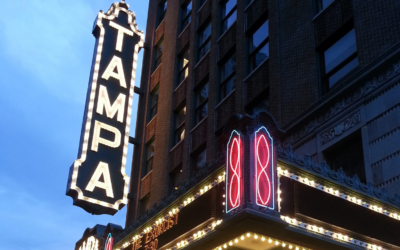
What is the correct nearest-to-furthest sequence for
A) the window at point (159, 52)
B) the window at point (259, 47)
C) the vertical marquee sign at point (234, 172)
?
the vertical marquee sign at point (234, 172), the window at point (259, 47), the window at point (159, 52)

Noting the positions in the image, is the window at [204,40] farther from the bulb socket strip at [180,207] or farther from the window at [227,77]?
the bulb socket strip at [180,207]

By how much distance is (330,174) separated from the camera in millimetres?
10297

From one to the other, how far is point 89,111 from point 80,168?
2.51m

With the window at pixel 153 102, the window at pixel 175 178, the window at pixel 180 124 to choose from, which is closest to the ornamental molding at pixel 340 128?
the window at pixel 175 178

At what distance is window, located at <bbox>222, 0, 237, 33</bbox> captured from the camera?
24531 mm

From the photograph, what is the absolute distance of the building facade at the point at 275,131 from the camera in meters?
9.29

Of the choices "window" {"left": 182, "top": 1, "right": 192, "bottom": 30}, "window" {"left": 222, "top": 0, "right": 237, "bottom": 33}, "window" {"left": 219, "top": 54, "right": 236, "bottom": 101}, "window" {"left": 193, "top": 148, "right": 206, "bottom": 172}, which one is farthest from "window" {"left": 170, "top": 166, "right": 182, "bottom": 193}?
"window" {"left": 182, "top": 1, "right": 192, "bottom": 30}

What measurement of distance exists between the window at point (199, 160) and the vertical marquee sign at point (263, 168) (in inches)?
537

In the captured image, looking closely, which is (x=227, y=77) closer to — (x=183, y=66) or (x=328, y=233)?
(x=183, y=66)

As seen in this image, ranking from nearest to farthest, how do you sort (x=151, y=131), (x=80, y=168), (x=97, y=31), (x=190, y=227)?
1. (x=190, y=227)
2. (x=80, y=168)
3. (x=97, y=31)
4. (x=151, y=131)

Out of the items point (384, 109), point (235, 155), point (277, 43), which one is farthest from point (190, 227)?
point (277, 43)

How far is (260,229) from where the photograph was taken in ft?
28.3

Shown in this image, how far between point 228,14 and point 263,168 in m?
17.1

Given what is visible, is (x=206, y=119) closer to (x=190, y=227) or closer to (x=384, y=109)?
(x=384, y=109)
